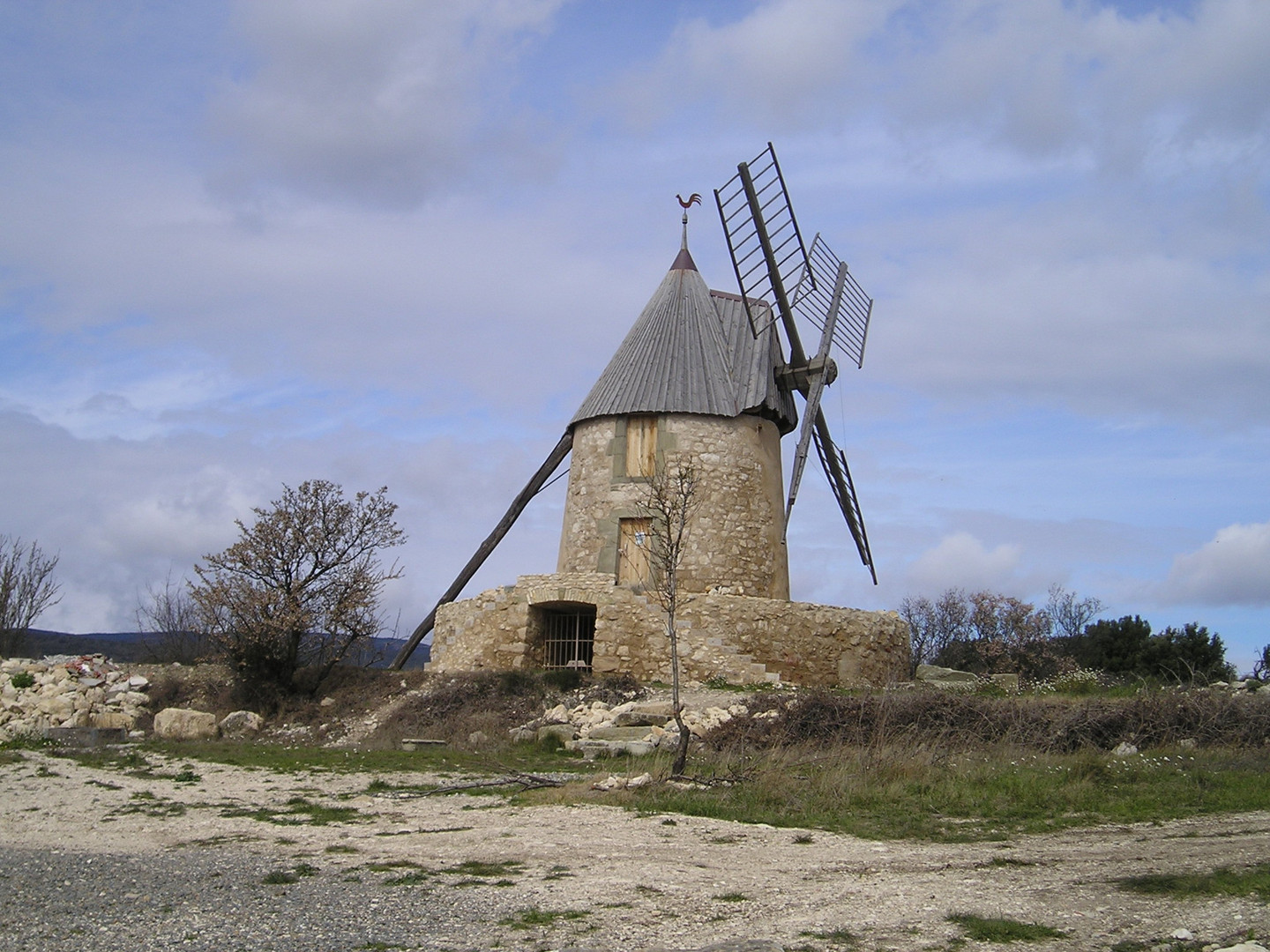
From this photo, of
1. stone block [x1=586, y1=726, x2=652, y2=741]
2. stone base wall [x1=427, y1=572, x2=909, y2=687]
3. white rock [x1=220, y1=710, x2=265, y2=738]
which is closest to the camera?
stone block [x1=586, y1=726, x2=652, y2=741]

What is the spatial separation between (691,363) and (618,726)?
25.4ft

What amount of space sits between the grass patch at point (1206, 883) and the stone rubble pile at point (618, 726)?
18.9ft

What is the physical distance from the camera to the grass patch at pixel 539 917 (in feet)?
16.2

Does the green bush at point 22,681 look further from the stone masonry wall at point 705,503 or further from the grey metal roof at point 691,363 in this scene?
the grey metal roof at point 691,363

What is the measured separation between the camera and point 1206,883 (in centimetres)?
580

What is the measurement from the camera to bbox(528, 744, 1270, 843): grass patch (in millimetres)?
Result: 7957

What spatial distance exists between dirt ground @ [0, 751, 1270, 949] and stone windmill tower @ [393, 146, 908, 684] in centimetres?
756

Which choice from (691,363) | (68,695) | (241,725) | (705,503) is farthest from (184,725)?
(691,363)

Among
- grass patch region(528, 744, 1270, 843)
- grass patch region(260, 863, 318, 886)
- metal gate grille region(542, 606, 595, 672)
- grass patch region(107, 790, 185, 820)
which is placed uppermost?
metal gate grille region(542, 606, 595, 672)

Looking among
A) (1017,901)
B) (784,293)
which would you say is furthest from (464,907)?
(784,293)

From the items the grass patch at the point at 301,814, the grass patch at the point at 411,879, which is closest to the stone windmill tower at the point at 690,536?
the grass patch at the point at 301,814

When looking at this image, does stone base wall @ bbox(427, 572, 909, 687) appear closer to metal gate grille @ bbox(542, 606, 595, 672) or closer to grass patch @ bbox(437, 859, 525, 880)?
metal gate grille @ bbox(542, 606, 595, 672)

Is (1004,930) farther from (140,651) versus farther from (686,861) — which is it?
(140,651)

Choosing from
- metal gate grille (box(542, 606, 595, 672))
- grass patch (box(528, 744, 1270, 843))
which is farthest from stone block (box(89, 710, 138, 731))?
grass patch (box(528, 744, 1270, 843))
